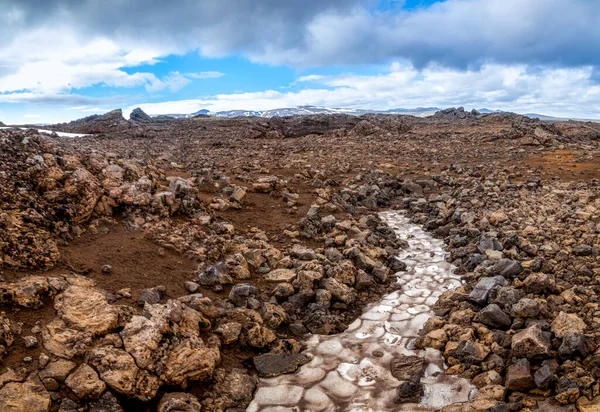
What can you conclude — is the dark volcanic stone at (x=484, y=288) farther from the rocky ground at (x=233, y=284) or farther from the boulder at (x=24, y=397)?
the boulder at (x=24, y=397)

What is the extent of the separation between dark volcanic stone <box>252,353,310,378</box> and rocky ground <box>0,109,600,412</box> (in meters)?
0.02

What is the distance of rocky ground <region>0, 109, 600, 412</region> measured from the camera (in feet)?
15.7

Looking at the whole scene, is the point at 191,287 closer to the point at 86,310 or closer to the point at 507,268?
the point at 86,310

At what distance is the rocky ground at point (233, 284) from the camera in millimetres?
4785

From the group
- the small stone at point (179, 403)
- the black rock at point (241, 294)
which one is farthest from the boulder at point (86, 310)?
the black rock at point (241, 294)

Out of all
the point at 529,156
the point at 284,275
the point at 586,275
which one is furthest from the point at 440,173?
the point at 284,275

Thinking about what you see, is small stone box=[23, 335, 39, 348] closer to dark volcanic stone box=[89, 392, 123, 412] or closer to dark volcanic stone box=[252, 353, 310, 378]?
dark volcanic stone box=[89, 392, 123, 412]

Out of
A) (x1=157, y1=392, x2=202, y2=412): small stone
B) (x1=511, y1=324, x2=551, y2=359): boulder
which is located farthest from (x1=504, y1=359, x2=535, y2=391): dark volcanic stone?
(x1=157, y1=392, x2=202, y2=412): small stone

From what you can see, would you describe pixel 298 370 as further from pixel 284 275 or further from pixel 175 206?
pixel 175 206

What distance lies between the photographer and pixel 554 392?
4848mm

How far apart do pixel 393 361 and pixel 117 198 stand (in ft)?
21.2

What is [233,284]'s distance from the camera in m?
7.52

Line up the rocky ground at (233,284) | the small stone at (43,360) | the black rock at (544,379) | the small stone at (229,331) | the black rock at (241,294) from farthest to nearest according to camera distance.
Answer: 1. the black rock at (241,294)
2. the small stone at (229,331)
3. the black rock at (544,379)
4. the rocky ground at (233,284)
5. the small stone at (43,360)

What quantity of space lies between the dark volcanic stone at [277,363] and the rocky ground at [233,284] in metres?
0.02
